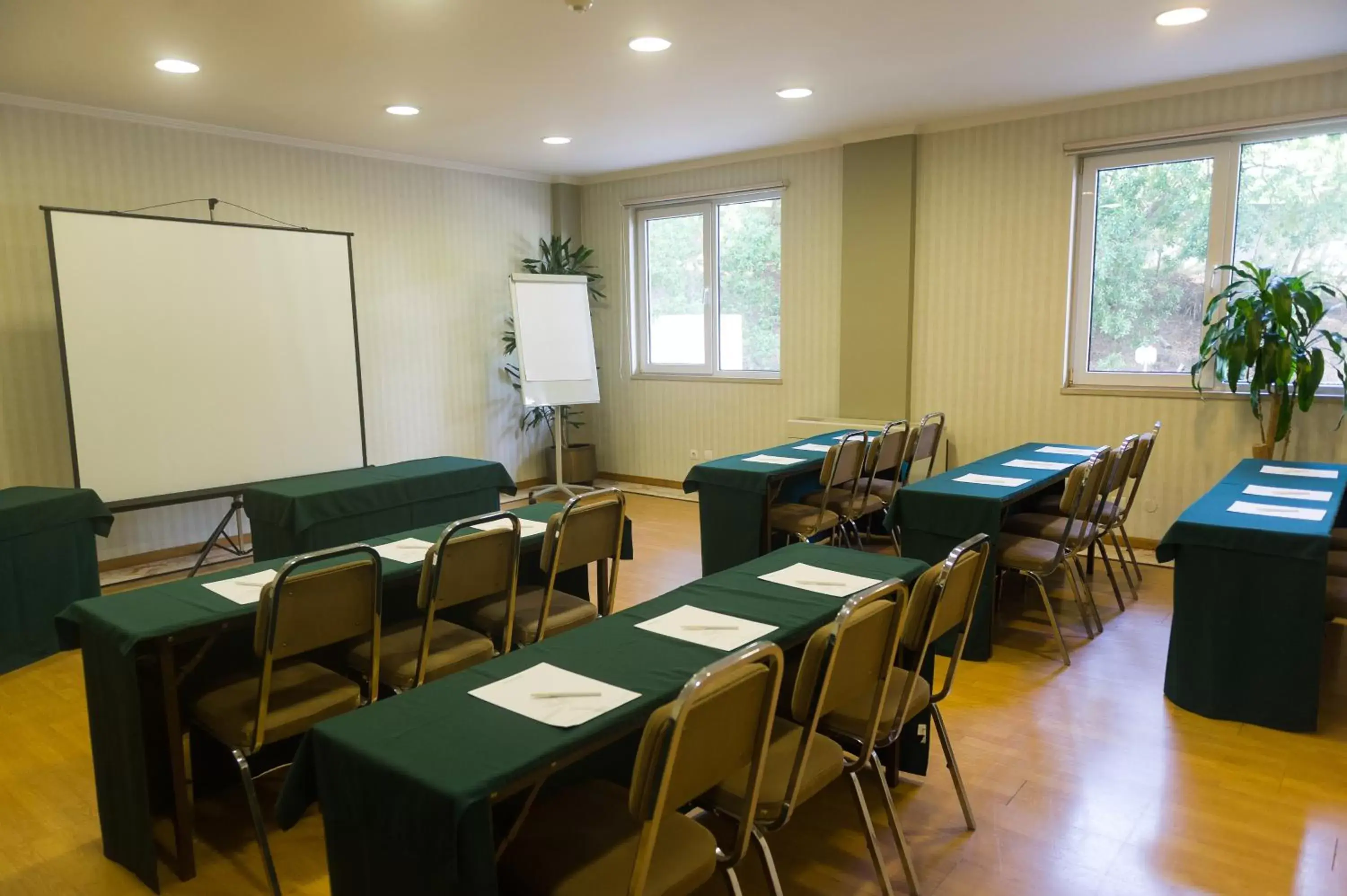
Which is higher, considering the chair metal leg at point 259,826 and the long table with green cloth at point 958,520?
the long table with green cloth at point 958,520

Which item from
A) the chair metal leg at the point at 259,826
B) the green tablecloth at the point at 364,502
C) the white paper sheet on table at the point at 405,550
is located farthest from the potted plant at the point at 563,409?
the chair metal leg at the point at 259,826

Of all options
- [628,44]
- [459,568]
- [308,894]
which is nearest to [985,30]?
[628,44]

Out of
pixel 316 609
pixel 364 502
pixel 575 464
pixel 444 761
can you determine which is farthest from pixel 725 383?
pixel 444 761

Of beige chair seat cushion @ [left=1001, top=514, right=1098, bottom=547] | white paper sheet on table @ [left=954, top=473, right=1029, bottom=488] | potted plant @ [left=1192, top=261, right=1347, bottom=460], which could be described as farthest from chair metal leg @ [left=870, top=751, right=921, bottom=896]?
potted plant @ [left=1192, top=261, right=1347, bottom=460]

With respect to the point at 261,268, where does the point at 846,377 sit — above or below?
below

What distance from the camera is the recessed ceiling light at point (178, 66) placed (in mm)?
4316

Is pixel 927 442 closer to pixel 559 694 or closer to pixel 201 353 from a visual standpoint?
pixel 559 694

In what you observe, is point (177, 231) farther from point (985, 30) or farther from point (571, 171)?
point (985, 30)

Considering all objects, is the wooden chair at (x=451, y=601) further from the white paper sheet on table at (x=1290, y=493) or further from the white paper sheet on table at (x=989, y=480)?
the white paper sheet on table at (x=1290, y=493)

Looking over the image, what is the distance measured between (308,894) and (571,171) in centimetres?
665

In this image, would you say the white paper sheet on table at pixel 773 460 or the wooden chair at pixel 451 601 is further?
the white paper sheet on table at pixel 773 460

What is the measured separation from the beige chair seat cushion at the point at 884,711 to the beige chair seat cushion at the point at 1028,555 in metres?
1.60

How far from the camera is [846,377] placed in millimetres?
6754

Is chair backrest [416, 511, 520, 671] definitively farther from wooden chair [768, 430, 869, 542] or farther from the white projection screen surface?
the white projection screen surface
